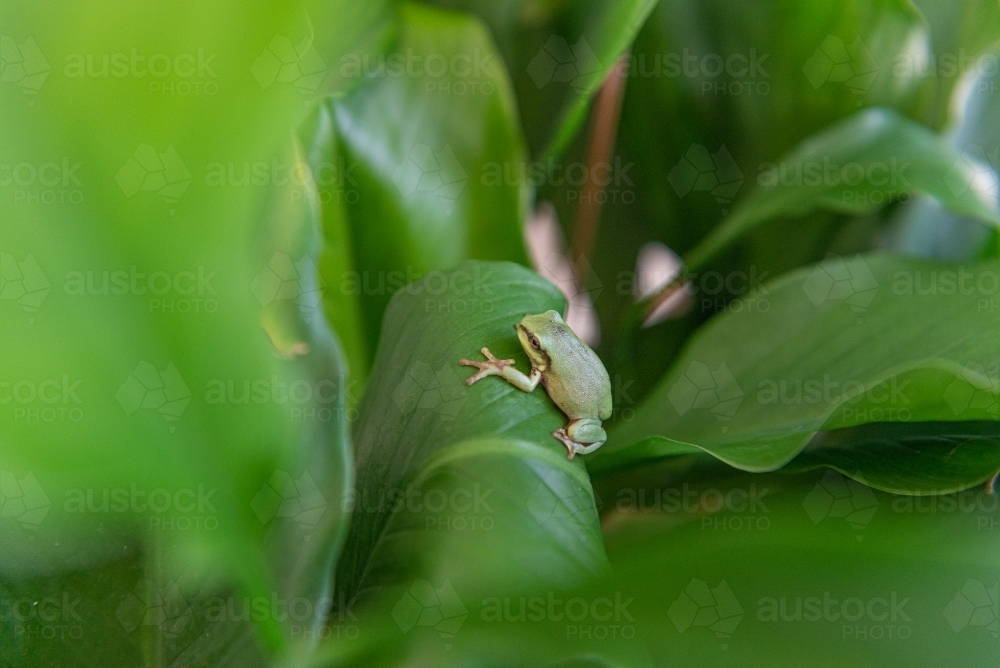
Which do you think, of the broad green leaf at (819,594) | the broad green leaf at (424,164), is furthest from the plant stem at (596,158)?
the broad green leaf at (819,594)

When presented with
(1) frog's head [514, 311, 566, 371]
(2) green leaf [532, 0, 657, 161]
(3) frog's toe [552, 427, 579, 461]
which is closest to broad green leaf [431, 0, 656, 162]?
(2) green leaf [532, 0, 657, 161]

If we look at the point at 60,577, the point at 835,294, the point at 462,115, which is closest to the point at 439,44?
the point at 462,115

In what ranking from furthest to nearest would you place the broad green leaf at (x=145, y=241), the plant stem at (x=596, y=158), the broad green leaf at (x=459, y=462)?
the plant stem at (x=596, y=158) → the broad green leaf at (x=459, y=462) → the broad green leaf at (x=145, y=241)

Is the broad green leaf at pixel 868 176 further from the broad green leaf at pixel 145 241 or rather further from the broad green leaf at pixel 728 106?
the broad green leaf at pixel 145 241

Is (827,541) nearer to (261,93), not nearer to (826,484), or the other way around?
(826,484)

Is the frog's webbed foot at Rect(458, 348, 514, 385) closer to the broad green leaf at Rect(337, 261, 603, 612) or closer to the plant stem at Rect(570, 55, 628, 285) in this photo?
the broad green leaf at Rect(337, 261, 603, 612)

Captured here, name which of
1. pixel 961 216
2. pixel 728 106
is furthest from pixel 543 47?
pixel 961 216
